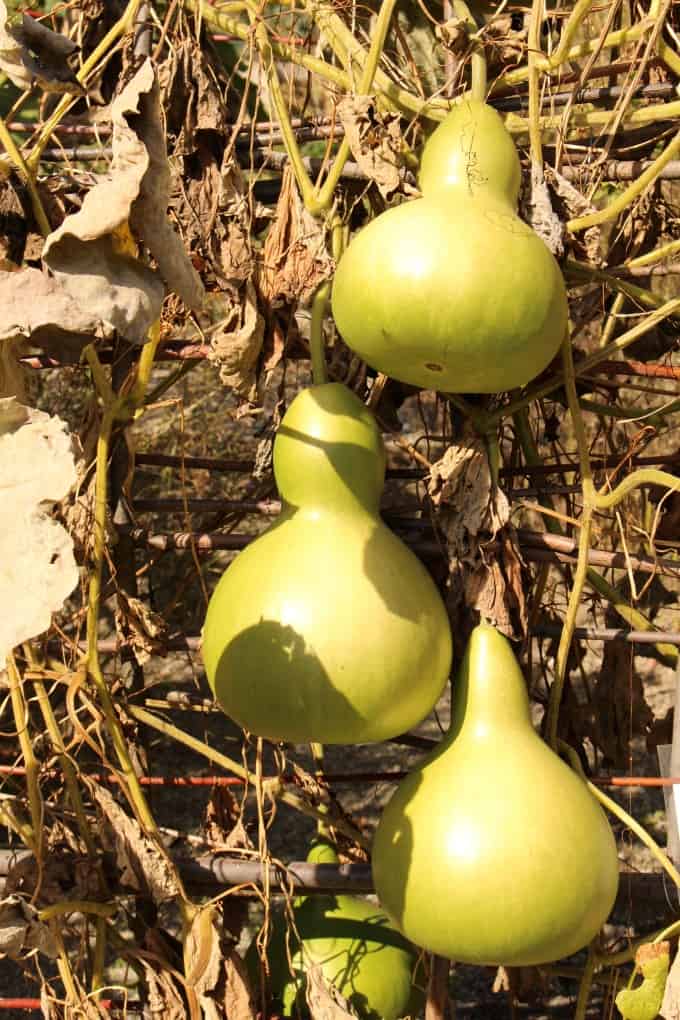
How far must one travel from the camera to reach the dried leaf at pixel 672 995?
Answer: 116 centimetres

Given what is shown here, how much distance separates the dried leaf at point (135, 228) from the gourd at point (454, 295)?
7.6 inches

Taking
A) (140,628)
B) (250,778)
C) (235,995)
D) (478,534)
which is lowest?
(235,995)

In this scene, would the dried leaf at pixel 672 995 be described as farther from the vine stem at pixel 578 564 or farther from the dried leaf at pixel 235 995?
the dried leaf at pixel 235 995

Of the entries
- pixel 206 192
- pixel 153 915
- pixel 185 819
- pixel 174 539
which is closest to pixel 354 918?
pixel 153 915

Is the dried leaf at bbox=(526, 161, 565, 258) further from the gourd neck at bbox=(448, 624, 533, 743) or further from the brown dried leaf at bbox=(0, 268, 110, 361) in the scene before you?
the brown dried leaf at bbox=(0, 268, 110, 361)

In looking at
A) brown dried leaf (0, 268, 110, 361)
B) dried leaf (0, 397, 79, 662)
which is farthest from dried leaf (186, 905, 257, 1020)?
brown dried leaf (0, 268, 110, 361)

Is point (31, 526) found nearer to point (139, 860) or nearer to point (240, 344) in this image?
point (240, 344)


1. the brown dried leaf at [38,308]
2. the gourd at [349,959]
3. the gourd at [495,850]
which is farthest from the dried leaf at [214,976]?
the brown dried leaf at [38,308]

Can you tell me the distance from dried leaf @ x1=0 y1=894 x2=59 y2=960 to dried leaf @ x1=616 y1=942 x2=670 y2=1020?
618 millimetres

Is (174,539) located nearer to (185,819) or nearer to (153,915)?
(153,915)

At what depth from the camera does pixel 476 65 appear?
1329 mm

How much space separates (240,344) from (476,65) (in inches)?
16.8

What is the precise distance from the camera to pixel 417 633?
44.9 inches

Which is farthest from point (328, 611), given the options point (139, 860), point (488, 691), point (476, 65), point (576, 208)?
point (476, 65)
